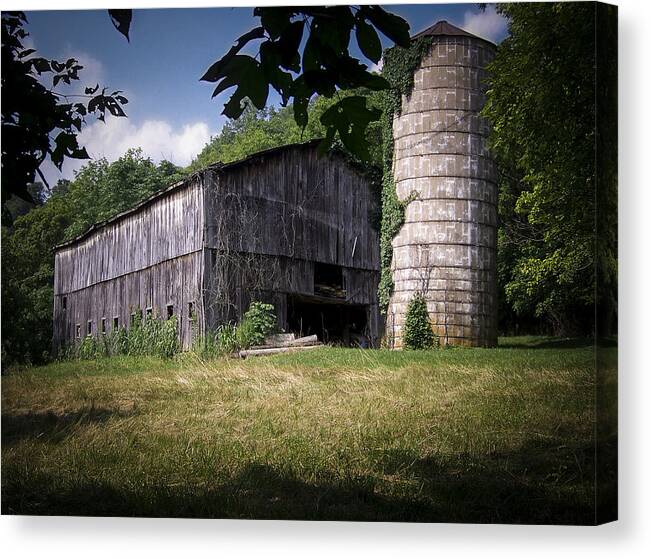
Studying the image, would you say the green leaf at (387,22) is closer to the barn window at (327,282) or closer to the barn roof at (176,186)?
the barn roof at (176,186)

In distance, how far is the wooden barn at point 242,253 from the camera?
17.8 ft

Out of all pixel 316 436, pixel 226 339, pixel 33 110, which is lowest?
pixel 316 436

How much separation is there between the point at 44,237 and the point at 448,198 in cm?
295

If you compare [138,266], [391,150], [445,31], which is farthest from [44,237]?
[445,31]

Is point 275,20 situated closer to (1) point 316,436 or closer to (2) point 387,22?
(2) point 387,22

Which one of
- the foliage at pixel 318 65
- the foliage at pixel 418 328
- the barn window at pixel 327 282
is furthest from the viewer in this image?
the barn window at pixel 327 282

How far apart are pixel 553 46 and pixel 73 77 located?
310 cm

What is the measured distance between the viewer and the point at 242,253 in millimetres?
5664

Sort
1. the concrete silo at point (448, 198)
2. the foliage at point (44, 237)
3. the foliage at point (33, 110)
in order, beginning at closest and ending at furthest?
the foliage at point (33, 110)
the foliage at point (44, 237)
the concrete silo at point (448, 198)

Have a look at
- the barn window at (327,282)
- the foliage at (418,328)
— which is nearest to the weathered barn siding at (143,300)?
the barn window at (327,282)

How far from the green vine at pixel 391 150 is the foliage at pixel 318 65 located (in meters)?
2.33

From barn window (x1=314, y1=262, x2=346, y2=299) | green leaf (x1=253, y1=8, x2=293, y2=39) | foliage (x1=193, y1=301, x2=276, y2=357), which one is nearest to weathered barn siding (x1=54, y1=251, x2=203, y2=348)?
foliage (x1=193, y1=301, x2=276, y2=357)

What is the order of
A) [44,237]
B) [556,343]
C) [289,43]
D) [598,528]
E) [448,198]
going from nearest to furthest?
[289,43] < [598,528] < [556,343] < [44,237] < [448,198]

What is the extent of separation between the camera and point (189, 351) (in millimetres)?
5211
